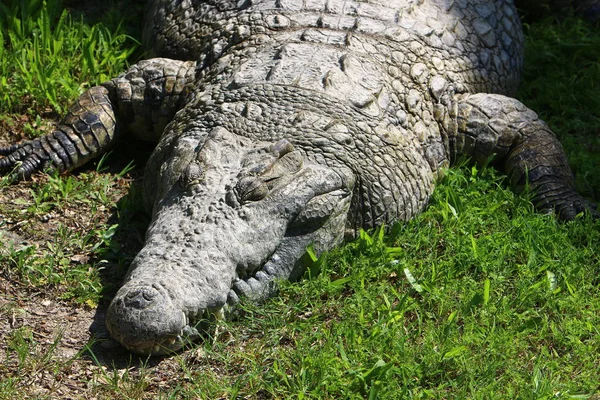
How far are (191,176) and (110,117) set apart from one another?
1294 mm

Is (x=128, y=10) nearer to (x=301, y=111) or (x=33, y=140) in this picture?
(x=33, y=140)

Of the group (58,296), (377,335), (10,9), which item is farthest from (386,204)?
(10,9)

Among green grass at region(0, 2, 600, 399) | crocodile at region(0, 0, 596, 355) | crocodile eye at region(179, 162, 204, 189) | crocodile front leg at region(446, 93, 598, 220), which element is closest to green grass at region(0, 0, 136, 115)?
crocodile at region(0, 0, 596, 355)

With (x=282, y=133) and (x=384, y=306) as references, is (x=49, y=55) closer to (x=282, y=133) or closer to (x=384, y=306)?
(x=282, y=133)

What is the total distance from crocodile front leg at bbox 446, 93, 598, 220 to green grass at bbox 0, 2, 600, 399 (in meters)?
0.13

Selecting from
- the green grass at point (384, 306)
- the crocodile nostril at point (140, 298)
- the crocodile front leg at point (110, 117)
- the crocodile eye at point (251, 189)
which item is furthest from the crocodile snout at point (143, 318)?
the crocodile front leg at point (110, 117)

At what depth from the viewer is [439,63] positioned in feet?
17.1

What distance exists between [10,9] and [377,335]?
11.9 ft

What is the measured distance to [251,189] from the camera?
396 cm

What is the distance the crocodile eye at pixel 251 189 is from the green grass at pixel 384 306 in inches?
17.6

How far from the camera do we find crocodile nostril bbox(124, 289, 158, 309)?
3.47 meters

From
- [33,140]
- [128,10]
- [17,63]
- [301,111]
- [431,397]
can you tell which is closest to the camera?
[431,397]

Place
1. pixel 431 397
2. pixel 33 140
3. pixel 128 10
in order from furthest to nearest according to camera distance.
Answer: pixel 128 10 < pixel 33 140 < pixel 431 397

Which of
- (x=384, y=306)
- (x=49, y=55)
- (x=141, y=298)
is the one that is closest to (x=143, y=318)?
(x=141, y=298)
